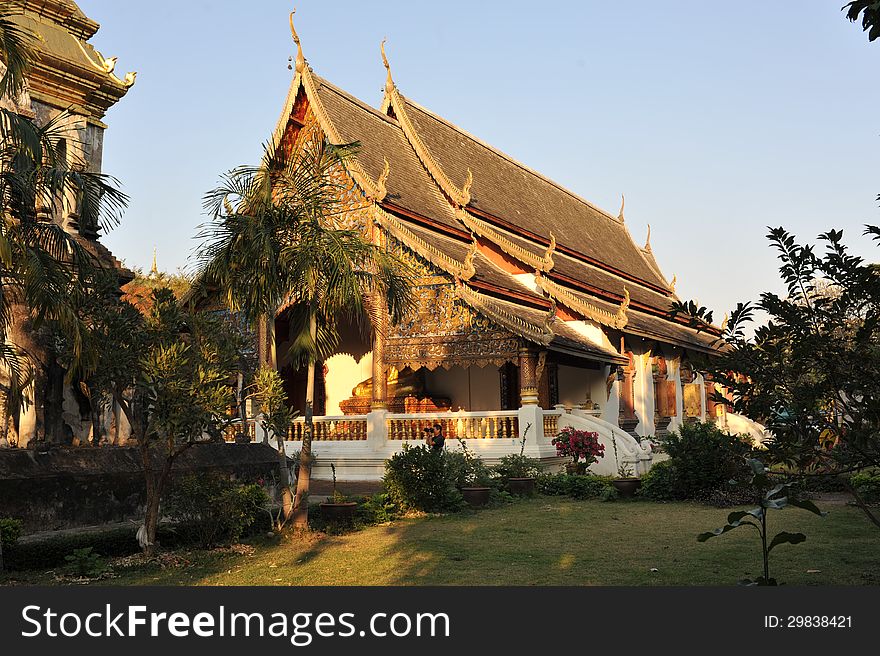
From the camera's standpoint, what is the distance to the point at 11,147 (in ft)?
24.5

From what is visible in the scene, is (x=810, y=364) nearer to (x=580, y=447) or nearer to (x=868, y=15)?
(x=868, y=15)

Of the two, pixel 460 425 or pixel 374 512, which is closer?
pixel 374 512

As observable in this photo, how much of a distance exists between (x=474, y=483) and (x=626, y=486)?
2.41 metres

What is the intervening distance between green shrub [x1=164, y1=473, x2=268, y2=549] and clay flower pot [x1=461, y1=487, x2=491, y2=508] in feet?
14.1

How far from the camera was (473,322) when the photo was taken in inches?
675

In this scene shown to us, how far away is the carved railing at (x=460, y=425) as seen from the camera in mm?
17031

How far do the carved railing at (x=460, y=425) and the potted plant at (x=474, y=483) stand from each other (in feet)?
6.85

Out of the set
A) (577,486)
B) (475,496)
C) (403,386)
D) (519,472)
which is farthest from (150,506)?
(403,386)

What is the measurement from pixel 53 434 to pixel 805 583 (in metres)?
7.77

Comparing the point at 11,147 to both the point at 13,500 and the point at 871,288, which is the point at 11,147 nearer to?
the point at 13,500

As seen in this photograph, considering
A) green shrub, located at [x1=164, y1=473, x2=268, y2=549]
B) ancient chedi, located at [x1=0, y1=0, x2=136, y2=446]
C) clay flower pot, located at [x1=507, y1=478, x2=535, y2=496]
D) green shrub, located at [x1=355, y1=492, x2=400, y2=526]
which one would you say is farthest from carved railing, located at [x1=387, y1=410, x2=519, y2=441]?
green shrub, located at [x1=164, y1=473, x2=268, y2=549]

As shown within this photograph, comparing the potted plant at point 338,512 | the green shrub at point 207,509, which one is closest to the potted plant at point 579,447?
the potted plant at point 338,512

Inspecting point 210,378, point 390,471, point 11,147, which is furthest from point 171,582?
point 390,471

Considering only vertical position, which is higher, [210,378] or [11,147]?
[11,147]
